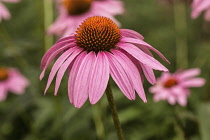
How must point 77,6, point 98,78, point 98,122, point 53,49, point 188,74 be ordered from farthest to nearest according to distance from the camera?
point 77,6
point 98,122
point 188,74
point 53,49
point 98,78

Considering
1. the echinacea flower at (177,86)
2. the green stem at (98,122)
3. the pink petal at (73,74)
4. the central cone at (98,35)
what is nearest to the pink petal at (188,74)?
the echinacea flower at (177,86)

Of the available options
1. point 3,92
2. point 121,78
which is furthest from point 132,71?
point 3,92

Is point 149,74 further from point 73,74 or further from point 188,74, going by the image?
point 188,74

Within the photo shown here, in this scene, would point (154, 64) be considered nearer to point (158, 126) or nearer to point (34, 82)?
point (158, 126)

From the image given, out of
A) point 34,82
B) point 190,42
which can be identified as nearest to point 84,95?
point 34,82

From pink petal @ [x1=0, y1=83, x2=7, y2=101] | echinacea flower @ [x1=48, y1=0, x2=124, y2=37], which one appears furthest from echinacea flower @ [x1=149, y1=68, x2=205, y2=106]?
pink petal @ [x1=0, y1=83, x2=7, y2=101]

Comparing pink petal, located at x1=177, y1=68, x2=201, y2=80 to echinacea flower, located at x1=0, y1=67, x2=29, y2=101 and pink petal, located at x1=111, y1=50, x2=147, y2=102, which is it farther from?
echinacea flower, located at x1=0, y1=67, x2=29, y2=101
